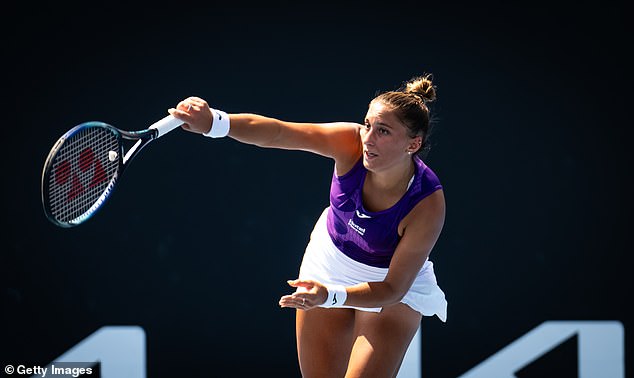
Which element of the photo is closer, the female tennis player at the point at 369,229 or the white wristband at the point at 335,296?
the white wristband at the point at 335,296

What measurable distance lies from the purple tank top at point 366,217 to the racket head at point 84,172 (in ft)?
2.93

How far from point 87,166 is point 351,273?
1.10 metres

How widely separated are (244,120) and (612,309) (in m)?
2.94

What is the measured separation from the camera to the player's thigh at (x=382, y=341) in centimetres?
387

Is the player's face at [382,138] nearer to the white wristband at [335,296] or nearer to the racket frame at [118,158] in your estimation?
Answer: the white wristband at [335,296]

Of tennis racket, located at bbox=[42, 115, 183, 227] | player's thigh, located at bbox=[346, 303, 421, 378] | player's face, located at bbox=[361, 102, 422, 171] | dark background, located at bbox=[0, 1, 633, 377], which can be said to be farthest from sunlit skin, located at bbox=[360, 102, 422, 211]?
dark background, located at bbox=[0, 1, 633, 377]

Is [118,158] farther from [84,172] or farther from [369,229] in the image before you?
[369,229]

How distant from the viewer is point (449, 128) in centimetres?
559

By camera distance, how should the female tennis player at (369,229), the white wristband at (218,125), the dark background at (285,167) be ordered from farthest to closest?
the dark background at (285,167), the female tennis player at (369,229), the white wristband at (218,125)

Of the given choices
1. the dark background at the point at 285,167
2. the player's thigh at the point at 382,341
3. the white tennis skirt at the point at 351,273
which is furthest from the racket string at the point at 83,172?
the dark background at the point at 285,167

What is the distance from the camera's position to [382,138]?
3.71 metres

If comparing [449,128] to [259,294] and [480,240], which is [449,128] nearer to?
[480,240]

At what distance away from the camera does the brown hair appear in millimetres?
3732

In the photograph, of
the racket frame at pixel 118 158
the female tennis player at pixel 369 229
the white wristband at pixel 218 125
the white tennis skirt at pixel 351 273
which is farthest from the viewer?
the white tennis skirt at pixel 351 273
